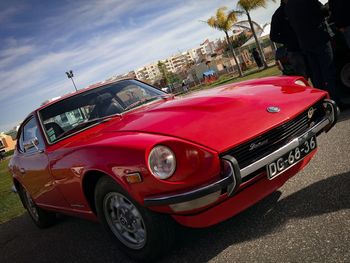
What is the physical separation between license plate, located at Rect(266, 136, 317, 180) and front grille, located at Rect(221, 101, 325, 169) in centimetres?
9

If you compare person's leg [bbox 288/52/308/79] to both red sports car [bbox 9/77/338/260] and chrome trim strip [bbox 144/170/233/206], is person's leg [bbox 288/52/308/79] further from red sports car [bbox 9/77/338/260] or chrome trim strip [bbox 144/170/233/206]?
chrome trim strip [bbox 144/170/233/206]

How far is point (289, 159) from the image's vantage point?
284 cm

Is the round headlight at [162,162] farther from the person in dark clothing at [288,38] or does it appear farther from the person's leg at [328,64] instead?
the person in dark clothing at [288,38]

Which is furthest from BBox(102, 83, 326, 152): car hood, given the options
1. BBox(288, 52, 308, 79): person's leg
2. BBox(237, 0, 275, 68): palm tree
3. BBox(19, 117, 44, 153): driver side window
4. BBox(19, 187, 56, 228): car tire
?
BBox(237, 0, 275, 68): palm tree

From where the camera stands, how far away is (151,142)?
8.32 ft

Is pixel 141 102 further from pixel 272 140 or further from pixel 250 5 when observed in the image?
pixel 250 5

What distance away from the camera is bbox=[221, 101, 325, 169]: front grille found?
2625 millimetres

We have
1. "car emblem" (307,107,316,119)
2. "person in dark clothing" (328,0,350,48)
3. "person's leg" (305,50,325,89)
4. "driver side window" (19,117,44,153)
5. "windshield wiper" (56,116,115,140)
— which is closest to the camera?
"car emblem" (307,107,316,119)

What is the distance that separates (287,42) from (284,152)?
383 cm

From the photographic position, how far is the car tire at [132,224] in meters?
2.69

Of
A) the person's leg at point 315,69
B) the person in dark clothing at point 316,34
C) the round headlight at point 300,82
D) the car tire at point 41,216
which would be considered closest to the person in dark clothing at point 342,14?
the person in dark clothing at point 316,34

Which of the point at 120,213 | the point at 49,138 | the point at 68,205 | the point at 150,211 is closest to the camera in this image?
the point at 150,211

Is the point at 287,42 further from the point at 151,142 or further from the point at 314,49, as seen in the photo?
the point at 151,142

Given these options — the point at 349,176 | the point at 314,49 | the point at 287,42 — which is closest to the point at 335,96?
the point at 314,49
